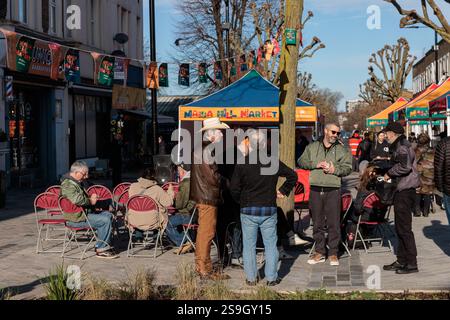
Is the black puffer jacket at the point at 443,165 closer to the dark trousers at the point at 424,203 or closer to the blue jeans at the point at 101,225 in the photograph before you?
the blue jeans at the point at 101,225

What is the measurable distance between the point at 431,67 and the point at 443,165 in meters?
67.7

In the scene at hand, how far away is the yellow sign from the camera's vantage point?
1107 inches

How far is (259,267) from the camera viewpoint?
9.21 metres

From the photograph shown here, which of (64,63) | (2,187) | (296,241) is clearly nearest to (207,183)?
→ (296,241)

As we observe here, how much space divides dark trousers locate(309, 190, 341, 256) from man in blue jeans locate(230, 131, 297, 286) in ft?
5.19

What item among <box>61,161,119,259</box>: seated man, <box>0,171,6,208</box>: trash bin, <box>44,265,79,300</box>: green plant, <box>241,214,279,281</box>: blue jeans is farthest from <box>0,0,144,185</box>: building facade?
<box>44,265,79,300</box>: green plant

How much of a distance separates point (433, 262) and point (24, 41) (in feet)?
37.8

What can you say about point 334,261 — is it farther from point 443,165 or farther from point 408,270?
point 443,165

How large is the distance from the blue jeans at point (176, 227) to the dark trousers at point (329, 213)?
2.00 metres

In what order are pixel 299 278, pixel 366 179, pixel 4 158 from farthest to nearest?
pixel 4 158 → pixel 366 179 → pixel 299 278

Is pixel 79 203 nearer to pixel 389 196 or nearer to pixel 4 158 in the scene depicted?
pixel 389 196

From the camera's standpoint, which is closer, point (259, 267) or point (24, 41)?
point (259, 267)

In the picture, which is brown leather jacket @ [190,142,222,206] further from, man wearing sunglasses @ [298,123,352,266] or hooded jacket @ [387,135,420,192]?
hooded jacket @ [387,135,420,192]
